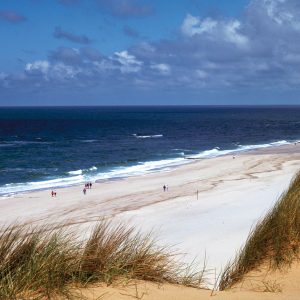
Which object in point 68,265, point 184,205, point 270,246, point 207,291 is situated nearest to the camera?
point 68,265

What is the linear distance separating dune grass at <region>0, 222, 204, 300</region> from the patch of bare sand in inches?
7.3

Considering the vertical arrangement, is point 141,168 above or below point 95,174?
above

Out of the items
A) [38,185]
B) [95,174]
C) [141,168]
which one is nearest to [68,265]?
[38,185]

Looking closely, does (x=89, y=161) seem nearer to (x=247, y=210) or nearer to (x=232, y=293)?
(x=247, y=210)

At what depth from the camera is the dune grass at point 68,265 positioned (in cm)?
460

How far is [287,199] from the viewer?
7.78 metres

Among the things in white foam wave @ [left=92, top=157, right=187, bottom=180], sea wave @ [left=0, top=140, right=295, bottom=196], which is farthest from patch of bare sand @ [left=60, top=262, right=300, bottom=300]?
white foam wave @ [left=92, top=157, right=187, bottom=180]

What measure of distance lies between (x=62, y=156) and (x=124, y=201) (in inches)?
1127

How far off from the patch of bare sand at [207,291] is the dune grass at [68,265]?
18 cm

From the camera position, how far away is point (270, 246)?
6512mm

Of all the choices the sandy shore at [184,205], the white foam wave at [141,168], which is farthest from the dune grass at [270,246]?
the white foam wave at [141,168]

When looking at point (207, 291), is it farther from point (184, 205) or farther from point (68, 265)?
point (184, 205)

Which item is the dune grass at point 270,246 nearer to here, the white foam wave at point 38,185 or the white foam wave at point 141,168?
the white foam wave at point 38,185

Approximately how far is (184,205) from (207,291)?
1997cm
